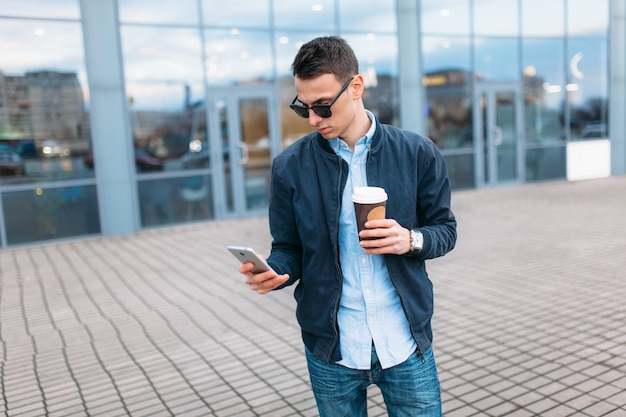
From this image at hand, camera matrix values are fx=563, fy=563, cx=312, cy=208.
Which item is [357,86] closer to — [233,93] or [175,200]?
[175,200]

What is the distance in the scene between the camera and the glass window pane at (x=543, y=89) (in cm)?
1498

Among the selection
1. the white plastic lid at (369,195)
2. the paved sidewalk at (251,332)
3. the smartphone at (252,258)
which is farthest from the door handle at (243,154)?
the white plastic lid at (369,195)

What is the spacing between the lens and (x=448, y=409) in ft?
11.7

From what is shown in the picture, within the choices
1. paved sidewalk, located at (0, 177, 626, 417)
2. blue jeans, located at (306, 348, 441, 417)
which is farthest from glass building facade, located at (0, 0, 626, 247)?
blue jeans, located at (306, 348, 441, 417)

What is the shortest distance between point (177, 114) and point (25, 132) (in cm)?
271

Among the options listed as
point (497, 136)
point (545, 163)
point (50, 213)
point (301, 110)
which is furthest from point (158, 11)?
point (545, 163)

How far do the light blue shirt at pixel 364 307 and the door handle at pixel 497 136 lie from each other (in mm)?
13460

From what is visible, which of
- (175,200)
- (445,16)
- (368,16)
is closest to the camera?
(175,200)

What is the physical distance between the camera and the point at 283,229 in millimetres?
2189

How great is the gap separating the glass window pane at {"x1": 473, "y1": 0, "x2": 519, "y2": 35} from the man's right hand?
44.7ft

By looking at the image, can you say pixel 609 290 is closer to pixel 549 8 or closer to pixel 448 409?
pixel 448 409

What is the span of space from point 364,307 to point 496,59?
13935mm

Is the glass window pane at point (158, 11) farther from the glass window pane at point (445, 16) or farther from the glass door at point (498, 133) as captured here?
the glass door at point (498, 133)

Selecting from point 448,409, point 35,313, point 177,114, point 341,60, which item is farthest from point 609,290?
point 177,114
